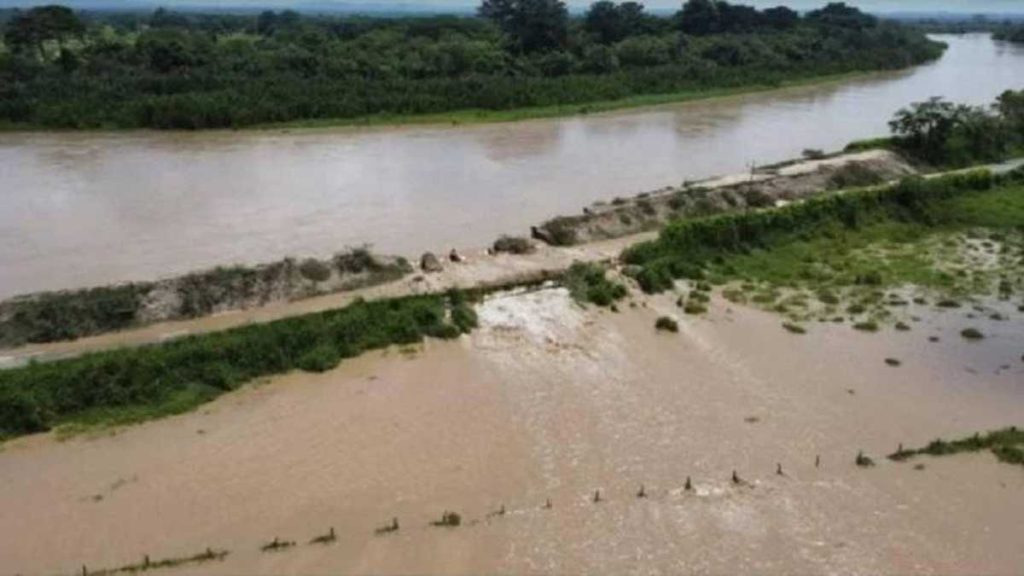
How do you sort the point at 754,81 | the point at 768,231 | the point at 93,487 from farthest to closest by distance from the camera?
the point at 754,81 → the point at 768,231 → the point at 93,487

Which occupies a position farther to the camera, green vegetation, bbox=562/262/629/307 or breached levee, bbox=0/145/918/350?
green vegetation, bbox=562/262/629/307

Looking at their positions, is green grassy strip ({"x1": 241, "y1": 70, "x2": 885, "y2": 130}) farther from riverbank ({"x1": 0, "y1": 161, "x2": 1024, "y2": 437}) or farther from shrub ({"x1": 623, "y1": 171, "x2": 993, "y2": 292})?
riverbank ({"x1": 0, "y1": 161, "x2": 1024, "y2": 437})

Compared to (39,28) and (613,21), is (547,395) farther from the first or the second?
(613,21)

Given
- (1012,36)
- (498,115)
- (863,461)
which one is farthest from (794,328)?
(1012,36)

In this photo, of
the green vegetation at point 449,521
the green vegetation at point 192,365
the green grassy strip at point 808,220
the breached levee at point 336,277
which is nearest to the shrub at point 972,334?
the green grassy strip at point 808,220

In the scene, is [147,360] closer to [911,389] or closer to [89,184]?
[911,389]

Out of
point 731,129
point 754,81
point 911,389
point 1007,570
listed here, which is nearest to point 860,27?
point 754,81

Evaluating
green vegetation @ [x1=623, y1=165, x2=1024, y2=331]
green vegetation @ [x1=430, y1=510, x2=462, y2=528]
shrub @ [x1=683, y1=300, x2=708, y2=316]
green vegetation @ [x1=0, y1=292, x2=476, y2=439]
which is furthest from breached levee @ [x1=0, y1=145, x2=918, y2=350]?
green vegetation @ [x1=430, y1=510, x2=462, y2=528]
